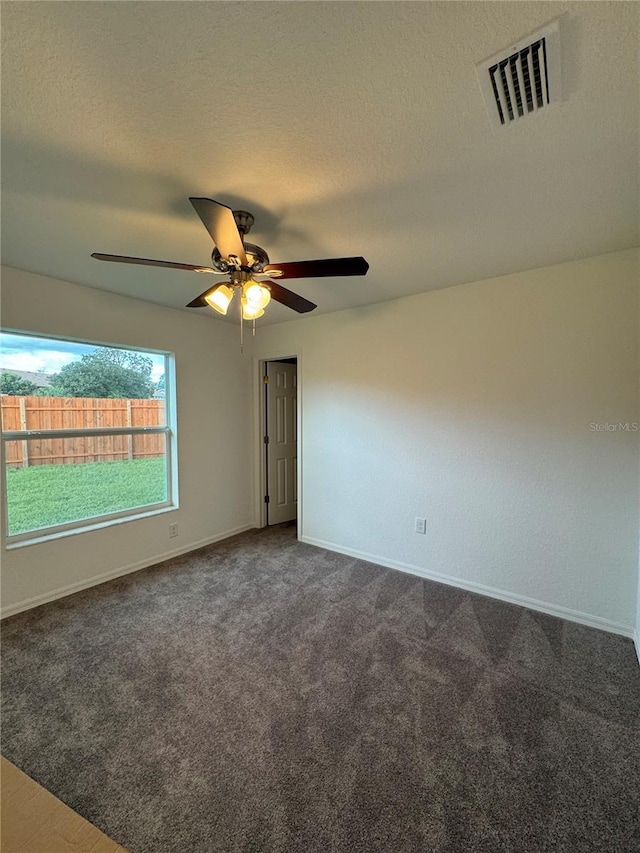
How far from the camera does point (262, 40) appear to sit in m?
0.95

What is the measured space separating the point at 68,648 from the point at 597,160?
12.2 feet

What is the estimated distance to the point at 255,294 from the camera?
1736mm

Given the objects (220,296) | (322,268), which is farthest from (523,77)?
(220,296)

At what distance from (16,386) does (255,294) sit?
6.85 feet

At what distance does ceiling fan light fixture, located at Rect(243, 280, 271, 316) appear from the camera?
1725 millimetres

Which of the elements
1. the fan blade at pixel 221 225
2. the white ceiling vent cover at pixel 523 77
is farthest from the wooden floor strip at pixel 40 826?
the white ceiling vent cover at pixel 523 77

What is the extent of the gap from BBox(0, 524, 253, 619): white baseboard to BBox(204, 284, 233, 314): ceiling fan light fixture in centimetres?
254

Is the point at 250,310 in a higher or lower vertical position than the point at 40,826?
higher

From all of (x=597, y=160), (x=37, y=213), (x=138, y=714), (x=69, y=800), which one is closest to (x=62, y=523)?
(x=138, y=714)

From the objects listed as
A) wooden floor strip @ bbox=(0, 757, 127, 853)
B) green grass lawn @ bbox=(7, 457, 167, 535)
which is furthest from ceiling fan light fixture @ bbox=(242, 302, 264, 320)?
green grass lawn @ bbox=(7, 457, 167, 535)

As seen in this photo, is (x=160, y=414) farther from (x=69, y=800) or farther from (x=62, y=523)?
(x=69, y=800)

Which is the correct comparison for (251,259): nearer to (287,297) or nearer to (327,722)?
(287,297)

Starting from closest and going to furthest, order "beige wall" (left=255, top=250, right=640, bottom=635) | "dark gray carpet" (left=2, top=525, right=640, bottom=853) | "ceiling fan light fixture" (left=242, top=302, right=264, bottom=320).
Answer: "dark gray carpet" (left=2, top=525, right=640, bottom=853) < "ceiling fan light fixture" (left=242, top=302, right=264, bottom=320) < "beige wall" (left=255, top=250, right=640, bottom=635)

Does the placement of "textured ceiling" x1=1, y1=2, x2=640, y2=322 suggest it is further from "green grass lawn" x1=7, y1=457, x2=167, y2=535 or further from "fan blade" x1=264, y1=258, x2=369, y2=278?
"green grass lawn" x1=7, y1=457, x2=167, y2=535
